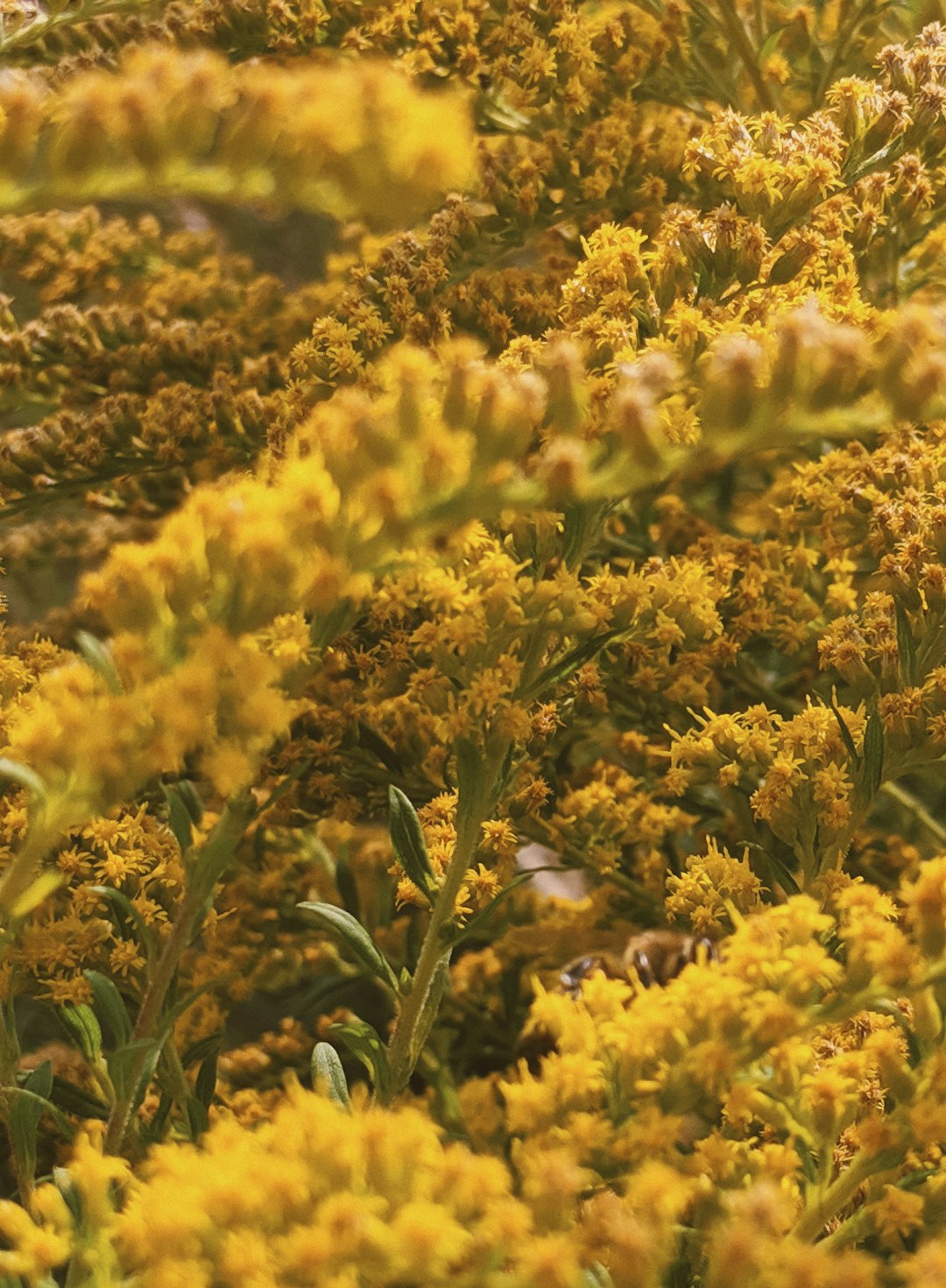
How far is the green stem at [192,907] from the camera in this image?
2.89 ft

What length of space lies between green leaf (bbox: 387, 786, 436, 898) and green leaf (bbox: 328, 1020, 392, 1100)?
115mm

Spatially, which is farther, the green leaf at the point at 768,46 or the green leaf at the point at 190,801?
the green leaf at the point at 768,46

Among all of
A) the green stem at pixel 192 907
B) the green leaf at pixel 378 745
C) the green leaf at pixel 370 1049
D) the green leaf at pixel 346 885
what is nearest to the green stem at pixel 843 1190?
the green leaf at pixel 370 1049

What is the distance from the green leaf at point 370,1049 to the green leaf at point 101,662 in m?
0.30

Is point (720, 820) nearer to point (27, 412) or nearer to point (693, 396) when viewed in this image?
point (693, 396)

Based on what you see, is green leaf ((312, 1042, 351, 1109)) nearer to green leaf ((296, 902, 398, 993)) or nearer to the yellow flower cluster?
green leaf ((296, 902, 398, 993))

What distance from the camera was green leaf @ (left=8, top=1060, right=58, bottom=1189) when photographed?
0.93 m

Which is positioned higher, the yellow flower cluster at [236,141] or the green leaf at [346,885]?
the yellow flower cluster at [236,141]

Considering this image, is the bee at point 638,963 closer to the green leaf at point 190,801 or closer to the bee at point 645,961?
the bee at point 645,961

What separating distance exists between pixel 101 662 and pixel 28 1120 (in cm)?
36

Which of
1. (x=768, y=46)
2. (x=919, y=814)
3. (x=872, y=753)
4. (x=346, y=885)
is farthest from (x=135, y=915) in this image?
(x=768, y=46)

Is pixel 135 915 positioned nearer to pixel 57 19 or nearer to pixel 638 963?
pixel 638 963

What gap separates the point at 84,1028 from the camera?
992 mm

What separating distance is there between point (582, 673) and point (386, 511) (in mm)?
505
